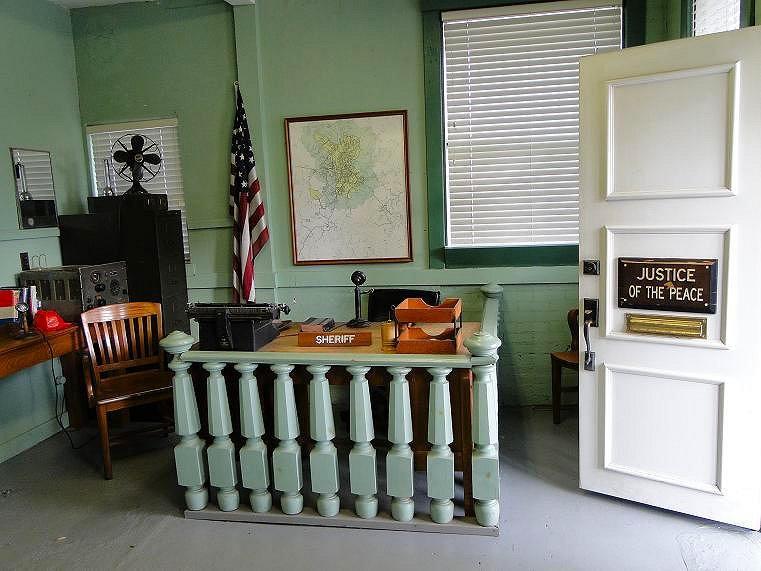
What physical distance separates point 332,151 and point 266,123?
552mm

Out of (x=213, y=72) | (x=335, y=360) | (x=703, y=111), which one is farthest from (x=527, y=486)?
(x=213, y=72)

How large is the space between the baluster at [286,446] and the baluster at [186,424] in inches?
16.0

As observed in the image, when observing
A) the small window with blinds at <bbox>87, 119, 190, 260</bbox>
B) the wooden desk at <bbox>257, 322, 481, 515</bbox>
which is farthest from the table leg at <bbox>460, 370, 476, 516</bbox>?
the small window with blinds at <bbox>87, 119, 190, 260</bbox>

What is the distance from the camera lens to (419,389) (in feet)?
10.3

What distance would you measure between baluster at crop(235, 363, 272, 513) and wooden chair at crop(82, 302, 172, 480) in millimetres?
974

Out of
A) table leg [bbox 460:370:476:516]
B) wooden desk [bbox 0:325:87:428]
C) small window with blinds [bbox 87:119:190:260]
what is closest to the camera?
table leg [bbox 460:370:476:516]

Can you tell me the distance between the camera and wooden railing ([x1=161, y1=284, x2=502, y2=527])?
276cm

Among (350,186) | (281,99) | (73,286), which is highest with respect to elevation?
(281,99)

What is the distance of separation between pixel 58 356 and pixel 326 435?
2033 mm

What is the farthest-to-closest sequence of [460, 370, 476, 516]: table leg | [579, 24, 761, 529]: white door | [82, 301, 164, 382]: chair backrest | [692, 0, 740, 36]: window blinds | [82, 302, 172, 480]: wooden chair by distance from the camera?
1. [82, 301, 164, 382]: chair backrest
2. [82, 302, 172, 480]: wooden chair
3. [692, 0, 740, 36]: window blinds
4. [460, 370, 476, 516]: table leg
5. [579, 24, 761, 529]: white door

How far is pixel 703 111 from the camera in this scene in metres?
2.66

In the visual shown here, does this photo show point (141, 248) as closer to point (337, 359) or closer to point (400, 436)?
Result: point (337, 359)

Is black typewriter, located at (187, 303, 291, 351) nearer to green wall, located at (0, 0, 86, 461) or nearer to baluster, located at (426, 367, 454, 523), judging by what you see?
baluster, located at (426, 367, 454, 523)

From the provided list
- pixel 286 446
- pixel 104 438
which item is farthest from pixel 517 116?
pixel 104 438
